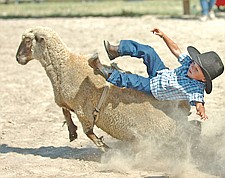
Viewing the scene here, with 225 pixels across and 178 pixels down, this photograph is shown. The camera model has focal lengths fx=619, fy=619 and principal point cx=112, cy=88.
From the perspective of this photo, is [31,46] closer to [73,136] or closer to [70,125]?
[70,125]

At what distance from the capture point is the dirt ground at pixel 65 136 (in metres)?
5.50

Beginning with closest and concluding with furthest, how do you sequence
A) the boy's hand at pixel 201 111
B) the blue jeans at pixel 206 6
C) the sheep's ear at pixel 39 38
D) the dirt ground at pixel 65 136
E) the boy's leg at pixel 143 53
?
the boy's hand at pixel 201 111
the dirt ground at pixel 65 136
the boy's leg at pixel 143 53
the sheep's ear at pixel 39 38
the blue jeans at pixel 206 6

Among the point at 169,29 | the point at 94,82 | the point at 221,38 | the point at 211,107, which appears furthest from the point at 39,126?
the point at 169,29

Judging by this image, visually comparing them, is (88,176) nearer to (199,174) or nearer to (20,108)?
(199,174)

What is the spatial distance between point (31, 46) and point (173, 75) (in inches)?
56.2

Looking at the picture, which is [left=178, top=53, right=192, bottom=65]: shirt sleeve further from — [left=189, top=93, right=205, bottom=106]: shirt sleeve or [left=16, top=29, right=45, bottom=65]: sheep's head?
[left=16, top=29, right=45, bottom=65]: sheep's head

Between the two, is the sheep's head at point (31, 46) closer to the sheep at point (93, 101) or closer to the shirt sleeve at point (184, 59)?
the sheep at point (93, 101)

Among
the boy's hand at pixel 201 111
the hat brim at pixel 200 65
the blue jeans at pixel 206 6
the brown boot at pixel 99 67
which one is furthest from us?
the blue jeans at pixel 206 6

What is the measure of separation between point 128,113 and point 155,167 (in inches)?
21.6

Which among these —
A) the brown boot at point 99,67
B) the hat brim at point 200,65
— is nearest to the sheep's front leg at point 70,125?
the brown boot at point 99,67

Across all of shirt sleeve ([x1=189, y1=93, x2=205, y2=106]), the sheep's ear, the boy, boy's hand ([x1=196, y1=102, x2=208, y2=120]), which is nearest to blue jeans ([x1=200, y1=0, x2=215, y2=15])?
the boy

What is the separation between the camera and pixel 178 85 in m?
5.54

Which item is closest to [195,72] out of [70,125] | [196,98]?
[196,98]

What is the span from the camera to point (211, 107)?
25.1 ft
